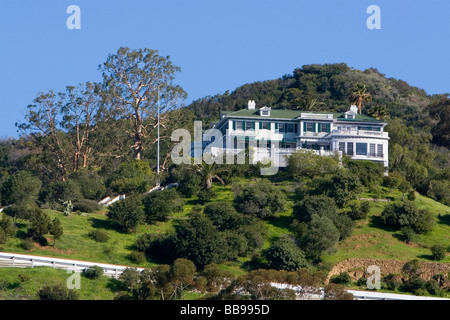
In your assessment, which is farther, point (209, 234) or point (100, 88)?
point (100, 88)

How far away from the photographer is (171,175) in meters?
73.0

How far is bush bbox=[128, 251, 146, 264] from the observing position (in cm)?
5262

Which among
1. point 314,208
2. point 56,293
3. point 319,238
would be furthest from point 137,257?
point 314,208

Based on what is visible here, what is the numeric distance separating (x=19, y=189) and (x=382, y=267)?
29549mm

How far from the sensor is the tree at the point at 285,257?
52219 mm

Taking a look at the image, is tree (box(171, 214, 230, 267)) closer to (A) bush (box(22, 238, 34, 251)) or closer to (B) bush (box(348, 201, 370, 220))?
(A) bush (box(22, 238, 34, 251))

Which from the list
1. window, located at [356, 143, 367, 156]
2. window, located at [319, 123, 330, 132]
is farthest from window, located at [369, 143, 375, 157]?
window, located at [319, 123, 330, 132]

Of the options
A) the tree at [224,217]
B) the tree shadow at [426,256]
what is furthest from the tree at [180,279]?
the tree shadow at [426,256]

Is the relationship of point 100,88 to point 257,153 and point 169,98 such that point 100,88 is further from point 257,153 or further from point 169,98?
point 257,153

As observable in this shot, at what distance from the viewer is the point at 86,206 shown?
6316 cm

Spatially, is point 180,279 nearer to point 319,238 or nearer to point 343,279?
point 343,279

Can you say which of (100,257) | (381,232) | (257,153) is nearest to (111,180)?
(257,153)

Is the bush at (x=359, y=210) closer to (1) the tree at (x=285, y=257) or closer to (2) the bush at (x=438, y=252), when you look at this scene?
(2) the bush at (x=438, y=252)
